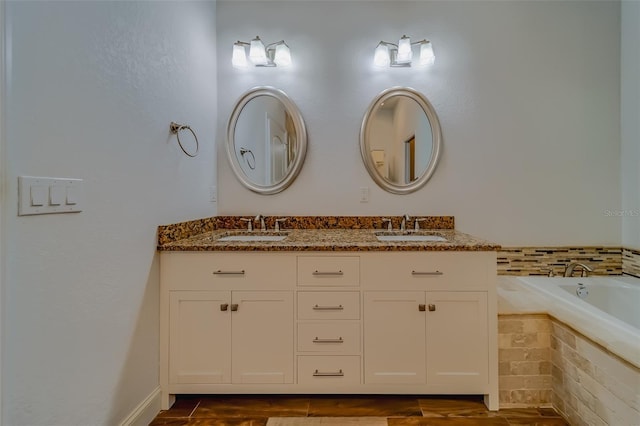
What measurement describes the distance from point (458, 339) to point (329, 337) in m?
0.63

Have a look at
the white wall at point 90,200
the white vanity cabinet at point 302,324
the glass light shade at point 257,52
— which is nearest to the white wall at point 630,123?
the white vanity cabinet at point 302,324

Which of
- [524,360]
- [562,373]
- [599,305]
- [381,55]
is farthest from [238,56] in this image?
[599,305]

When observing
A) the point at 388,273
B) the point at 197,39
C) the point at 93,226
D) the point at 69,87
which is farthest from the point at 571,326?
the point at 197,39

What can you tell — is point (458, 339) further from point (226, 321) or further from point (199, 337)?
point (199, 337)

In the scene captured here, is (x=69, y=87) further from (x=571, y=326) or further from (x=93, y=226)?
(x=571, y=326)

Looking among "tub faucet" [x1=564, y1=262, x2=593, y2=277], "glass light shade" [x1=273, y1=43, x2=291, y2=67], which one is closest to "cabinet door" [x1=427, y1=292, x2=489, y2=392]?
"tub faucet" [x1=564, y1=262, x2=593, y2=277]

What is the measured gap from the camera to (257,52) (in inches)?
90.1

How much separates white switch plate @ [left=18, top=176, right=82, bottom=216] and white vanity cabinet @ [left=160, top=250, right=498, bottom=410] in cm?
62

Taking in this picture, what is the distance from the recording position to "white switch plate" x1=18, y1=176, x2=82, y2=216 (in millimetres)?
966

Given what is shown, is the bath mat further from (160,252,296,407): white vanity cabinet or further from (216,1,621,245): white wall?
(216,1,621,245): white wall

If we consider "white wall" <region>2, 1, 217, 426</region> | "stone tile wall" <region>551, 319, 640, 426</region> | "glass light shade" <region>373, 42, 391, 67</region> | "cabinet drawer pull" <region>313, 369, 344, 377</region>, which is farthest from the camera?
"glass light shade" <region>373, 42, 391, 67</region>

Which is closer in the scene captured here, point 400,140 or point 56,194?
point 56,194

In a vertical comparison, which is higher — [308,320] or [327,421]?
[308,320]

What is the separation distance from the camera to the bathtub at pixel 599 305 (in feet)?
4.46
